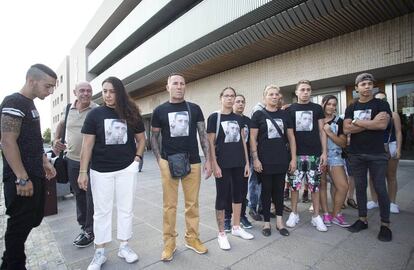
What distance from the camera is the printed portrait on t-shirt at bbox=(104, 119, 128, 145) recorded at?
2.77 m

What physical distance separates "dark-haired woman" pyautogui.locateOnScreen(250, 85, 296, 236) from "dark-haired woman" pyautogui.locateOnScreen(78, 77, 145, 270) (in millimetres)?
1573

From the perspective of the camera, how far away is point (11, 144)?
2264 mm

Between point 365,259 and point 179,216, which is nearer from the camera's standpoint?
point 365,259

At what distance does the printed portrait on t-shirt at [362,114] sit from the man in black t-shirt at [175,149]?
2.14 m

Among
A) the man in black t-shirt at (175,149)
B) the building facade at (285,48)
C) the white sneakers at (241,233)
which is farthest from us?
the building facade at (285,48)

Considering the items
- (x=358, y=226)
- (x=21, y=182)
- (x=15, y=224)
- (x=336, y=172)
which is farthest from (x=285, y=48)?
(x=15, y=224)

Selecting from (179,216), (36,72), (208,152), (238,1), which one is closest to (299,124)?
Answer: (208,152)

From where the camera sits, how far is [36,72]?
2.52 m

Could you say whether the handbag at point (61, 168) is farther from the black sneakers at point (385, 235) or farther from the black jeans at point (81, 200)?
the black sneakers at point (385, 235)

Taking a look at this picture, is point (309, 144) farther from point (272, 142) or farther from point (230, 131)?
point (230, 131)

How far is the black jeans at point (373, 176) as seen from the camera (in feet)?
10.6

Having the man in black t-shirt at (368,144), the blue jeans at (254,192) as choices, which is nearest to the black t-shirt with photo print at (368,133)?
the man in black t-shirt at (368,144)

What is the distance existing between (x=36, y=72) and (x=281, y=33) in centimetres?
707

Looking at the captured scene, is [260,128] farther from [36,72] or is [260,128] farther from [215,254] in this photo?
[36,72]
